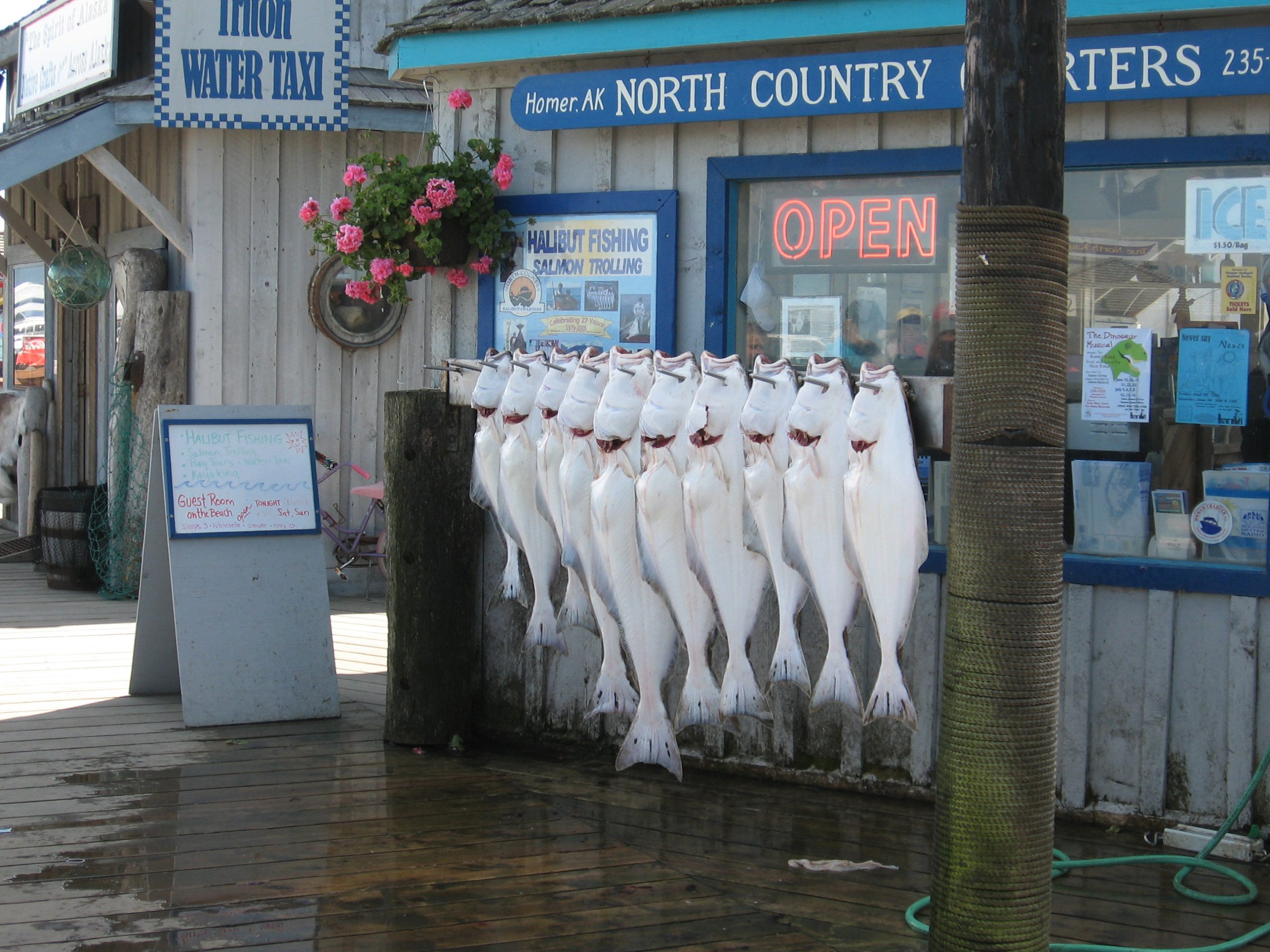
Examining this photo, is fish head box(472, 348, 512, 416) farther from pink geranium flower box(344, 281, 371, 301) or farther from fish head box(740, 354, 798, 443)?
pink geranium flower box(344, 281, 371, 301)

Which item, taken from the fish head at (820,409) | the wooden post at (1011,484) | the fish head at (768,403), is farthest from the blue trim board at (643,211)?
the wooden post at (1011,484)

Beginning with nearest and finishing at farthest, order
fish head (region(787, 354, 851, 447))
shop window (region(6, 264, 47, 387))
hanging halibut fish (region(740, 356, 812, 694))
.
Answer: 1. fish head (region(787, 354, 851, 447))
2. hanging halibut fish (region(740, 356, 812, 694))
3. shop window (region(6, 264, 47, 387))

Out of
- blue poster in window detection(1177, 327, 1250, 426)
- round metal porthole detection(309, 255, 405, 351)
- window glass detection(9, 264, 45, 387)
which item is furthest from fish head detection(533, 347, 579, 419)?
window glass detection(9, 264, 45, 387)

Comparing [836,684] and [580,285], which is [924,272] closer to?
[580,285]

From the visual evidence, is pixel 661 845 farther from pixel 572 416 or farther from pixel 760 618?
pixel 572 416

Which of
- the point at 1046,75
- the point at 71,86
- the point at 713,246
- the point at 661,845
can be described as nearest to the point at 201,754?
the point at 661,845

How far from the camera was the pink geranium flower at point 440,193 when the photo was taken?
548 cm

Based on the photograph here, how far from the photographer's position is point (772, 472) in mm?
4008

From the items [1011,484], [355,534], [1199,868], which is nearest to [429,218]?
[1011,484]

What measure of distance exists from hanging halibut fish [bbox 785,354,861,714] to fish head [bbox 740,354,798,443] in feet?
0.30

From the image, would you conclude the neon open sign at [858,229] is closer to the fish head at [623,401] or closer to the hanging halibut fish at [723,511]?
the fish head at [623,401]

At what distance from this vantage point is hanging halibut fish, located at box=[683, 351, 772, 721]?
13.3 feet

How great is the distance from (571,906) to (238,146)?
7.18 metres

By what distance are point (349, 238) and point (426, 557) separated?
1377 mm
